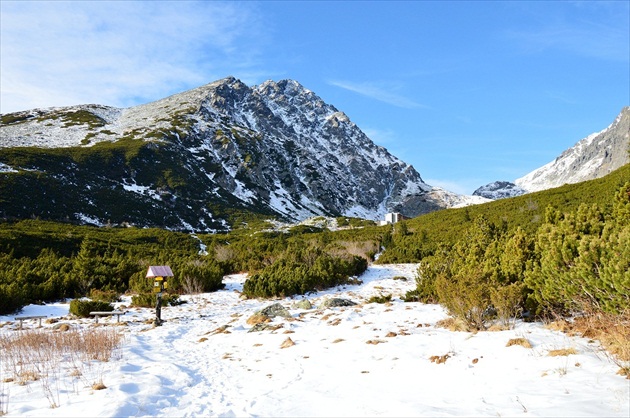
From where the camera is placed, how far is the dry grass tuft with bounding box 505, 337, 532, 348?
6215 mm

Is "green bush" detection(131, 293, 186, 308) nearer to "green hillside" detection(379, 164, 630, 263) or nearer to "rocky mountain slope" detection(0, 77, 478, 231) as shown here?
"green hillside" detection(379, 164, 630, 263)

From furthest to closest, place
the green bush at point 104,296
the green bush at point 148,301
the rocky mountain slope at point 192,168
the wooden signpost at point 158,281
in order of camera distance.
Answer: the rocky mountain slope at point 192,168
the green bush at point 104,296
the green bush at point 148,301
the wooden signpost at point 158,281

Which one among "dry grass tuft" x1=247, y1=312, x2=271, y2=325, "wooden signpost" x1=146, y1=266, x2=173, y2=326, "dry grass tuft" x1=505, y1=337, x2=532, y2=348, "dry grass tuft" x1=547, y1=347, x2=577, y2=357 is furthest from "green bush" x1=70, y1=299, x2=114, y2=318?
"dry grass tuft" x1=547, y1=347, x2=577, y2=357

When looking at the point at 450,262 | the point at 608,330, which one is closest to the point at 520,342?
the point at 608,330

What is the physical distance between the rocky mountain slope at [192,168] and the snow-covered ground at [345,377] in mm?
44199

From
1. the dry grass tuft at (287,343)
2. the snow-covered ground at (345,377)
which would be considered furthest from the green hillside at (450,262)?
the dry grass tuft at (287,343)

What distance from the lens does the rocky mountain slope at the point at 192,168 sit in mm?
55938

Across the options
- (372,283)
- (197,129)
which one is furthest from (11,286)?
(197,129)

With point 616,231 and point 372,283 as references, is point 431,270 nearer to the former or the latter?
point 372,283

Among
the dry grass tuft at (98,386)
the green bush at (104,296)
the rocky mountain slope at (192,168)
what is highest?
the rocky mountain slope at (192,168)

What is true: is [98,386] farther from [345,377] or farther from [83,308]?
[83,308]

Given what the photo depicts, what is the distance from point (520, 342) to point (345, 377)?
2.89 metres

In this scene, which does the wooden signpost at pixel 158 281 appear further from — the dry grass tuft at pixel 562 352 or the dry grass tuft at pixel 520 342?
the dry grass tuft at pixel 562 352

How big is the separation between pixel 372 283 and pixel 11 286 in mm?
13357
